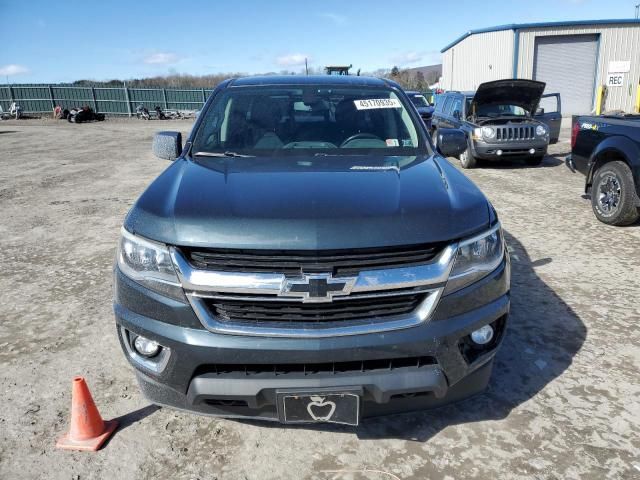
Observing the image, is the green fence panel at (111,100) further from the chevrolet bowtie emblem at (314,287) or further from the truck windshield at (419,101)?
the chevrolet bowtie emblem at (314,287)

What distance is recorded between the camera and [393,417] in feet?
8.49

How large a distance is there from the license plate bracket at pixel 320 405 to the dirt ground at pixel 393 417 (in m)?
0.35

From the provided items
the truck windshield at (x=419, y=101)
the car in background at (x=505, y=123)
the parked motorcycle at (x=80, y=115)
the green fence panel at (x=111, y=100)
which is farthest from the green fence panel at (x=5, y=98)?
the car in background at (x=505, y=123)

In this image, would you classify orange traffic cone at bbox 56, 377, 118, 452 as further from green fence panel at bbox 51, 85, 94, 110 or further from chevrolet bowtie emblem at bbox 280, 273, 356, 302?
green fence panel at bbox 51, 85, 94, 110

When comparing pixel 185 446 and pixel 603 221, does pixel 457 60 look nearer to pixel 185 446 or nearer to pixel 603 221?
pixel 603 221

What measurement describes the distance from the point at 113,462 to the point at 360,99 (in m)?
2.72

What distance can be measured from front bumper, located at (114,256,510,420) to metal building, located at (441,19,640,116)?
25000 millimetres

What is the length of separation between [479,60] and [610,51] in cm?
635

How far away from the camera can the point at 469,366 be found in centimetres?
217

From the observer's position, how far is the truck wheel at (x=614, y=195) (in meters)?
5.62

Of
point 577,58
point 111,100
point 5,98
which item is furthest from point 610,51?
point 5,98

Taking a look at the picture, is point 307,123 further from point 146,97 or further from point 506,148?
point 146,97

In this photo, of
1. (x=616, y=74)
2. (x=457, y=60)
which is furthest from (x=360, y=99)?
(x=457, y=60)

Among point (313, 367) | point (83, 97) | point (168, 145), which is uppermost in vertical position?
point (83, 97)
